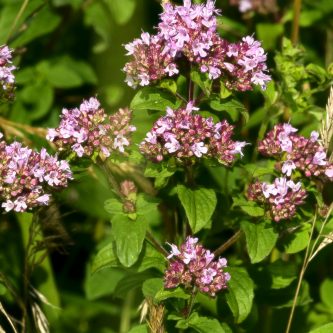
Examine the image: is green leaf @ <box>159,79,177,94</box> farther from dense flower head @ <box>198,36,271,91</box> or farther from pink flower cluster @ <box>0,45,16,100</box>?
pink flower cluster @ <box>0,45,16,100</box>

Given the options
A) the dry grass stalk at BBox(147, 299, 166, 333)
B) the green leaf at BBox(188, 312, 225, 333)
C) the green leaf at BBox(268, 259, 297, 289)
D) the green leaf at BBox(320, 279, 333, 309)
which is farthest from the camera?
the green leaf at BBox(320, 279, 333, 309)

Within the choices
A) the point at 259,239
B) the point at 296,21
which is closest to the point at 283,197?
the point at 259,239

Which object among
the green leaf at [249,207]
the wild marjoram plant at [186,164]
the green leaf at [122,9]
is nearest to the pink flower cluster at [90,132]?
the wild marjoram plant at [186,164]

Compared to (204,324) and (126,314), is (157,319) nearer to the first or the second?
(204,324)

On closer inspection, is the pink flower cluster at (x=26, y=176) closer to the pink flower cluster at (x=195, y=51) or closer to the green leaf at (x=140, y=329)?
the pink flower cluster at (x=195, y=51)

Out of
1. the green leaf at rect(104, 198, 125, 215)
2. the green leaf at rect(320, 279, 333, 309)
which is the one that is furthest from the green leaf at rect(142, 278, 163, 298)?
the green leaf at rect(320, 279, 333, 309)
